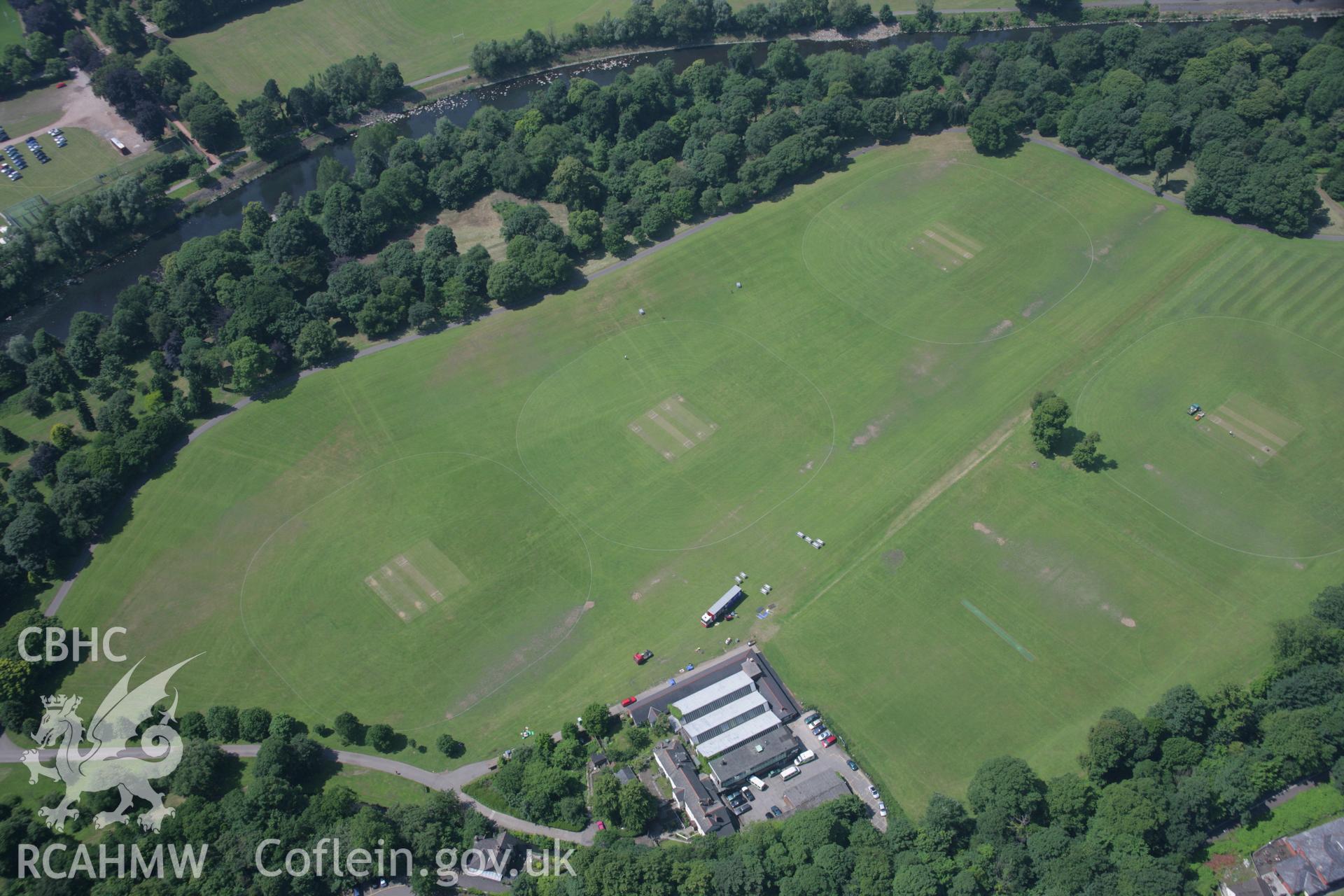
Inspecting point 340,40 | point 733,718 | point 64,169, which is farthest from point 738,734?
point 340,40

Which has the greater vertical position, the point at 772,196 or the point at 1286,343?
the point at 772,196

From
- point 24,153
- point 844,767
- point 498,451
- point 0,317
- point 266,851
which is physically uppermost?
point 24,153

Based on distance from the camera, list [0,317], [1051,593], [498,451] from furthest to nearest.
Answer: [0,317] < [498,451] < [1051,593]

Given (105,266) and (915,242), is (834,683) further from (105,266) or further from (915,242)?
(105,266)

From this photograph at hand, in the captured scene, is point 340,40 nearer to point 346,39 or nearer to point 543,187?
point 346,39

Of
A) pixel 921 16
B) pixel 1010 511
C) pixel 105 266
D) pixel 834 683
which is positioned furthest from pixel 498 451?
pixel 921 16

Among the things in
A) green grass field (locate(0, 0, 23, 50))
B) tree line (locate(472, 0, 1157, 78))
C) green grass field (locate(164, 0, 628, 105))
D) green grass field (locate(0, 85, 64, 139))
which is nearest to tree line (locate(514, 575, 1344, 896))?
tree line (locate(472, 0, 1157, 78))
